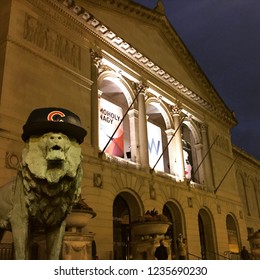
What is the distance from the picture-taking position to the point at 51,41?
15070 millimetres

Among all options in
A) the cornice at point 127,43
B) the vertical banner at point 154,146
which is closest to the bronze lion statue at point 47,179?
the cornice at point 127,43

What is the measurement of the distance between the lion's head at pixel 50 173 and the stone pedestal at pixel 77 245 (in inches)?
209

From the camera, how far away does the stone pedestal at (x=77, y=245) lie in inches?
351

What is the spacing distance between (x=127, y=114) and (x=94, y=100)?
4007 mm

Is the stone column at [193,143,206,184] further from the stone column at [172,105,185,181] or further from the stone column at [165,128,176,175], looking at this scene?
the stone column at [165,128,176,175]

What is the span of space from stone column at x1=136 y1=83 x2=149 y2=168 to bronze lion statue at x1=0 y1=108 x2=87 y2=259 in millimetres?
14224

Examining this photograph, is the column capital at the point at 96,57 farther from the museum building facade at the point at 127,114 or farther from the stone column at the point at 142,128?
the stone column at the point at 142,128

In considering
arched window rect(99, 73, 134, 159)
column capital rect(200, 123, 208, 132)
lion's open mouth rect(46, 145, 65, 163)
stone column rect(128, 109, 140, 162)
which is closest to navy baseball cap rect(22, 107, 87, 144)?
lion's open mouth rect(46, 145, 65, 163)

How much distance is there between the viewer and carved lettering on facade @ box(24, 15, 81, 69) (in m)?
14.3

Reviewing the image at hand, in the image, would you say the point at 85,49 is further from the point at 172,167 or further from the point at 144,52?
the point at 172,167

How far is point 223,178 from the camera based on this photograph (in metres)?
24.2

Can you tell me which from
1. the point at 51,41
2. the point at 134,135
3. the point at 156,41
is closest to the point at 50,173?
the point at 51,41

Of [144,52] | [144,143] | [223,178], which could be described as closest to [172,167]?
[144,143]

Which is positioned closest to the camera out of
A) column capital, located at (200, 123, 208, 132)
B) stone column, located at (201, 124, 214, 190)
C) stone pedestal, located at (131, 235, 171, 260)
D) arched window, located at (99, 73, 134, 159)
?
stone pedestal, located at (131, 235, 171, 260)
